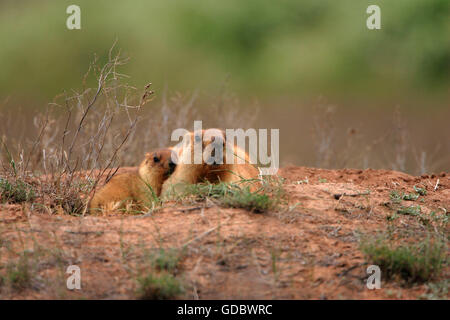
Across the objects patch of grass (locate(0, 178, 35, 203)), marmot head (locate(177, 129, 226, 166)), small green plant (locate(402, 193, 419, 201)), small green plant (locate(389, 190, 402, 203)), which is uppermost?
marmot head (locate(177, 129, 226, 166))

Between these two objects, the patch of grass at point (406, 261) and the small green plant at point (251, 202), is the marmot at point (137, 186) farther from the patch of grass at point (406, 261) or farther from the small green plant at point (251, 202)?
the patch of grass at point (406, 261)

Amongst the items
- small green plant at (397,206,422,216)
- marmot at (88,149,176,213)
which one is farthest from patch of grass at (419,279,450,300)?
marmot at (88,149,176,213)

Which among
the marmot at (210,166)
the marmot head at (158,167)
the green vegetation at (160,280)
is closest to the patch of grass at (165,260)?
the green vegetation at (160,280)

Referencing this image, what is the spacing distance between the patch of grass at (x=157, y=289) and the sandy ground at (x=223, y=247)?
0.06 m

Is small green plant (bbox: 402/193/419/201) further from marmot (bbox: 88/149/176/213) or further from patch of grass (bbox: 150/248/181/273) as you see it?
patch of grass (bbox: 150/248/181/273)

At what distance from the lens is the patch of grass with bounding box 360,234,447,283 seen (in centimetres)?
325

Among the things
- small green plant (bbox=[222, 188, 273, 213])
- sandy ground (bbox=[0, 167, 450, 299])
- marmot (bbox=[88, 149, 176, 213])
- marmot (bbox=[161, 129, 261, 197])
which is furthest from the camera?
marmot (bbox=[161, 129, 261, 197])

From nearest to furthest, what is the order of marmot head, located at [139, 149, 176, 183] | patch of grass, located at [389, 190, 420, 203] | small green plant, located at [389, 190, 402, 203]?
small green plant, located at [389, 190, 402, 203] < patch of grass, located at [389, 190, 420, 203] < marmot head, located at [139, 149, 176, 183]

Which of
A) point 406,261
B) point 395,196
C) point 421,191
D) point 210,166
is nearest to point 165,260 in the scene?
point 406,261
